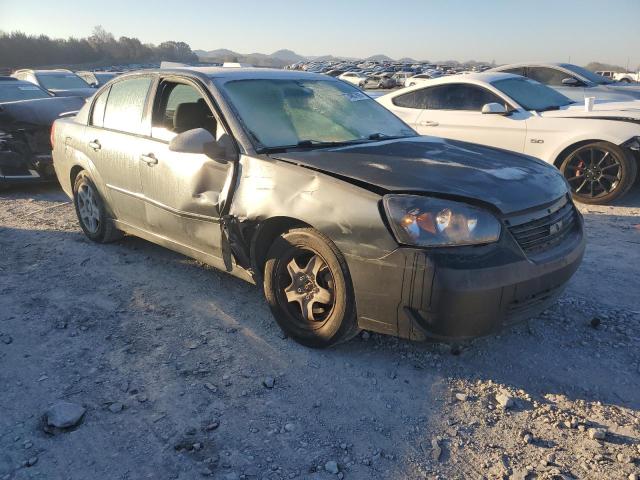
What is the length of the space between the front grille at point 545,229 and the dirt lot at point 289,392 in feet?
2.15

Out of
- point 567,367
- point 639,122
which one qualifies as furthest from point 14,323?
point 639,122

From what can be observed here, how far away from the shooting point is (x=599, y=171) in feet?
20.1

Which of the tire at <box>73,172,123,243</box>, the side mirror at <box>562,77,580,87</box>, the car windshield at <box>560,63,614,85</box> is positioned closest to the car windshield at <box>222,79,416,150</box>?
the tire at <box>73,172,123,243</box>

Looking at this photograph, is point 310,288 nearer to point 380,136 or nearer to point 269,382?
point 269,382

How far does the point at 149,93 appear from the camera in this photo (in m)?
4.09

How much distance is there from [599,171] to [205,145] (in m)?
4.92

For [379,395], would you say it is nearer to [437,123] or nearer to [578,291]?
[578,291]

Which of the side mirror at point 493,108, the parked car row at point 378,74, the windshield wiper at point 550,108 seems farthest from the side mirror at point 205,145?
the parked car row at point 378,74

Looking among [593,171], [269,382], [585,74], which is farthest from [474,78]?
[269,382]

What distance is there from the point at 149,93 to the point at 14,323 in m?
1.93

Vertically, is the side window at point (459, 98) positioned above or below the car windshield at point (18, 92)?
above

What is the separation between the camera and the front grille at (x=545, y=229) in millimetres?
2629

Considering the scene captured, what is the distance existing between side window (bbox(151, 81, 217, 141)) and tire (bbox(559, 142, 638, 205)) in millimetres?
4529

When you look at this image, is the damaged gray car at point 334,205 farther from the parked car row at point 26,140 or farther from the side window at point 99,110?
the parked car row at point 26,140
